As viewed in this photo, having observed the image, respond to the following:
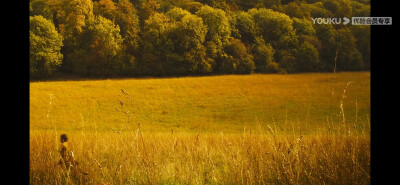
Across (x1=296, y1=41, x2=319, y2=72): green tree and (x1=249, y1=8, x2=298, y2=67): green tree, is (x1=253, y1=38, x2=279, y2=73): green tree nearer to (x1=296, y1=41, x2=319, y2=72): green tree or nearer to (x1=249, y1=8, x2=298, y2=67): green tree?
(x1=249, y1=8, x2=298, y2=67): green tree

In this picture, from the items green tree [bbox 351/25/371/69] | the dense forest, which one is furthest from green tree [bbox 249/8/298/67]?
green tree [bbox 351/25/371/69]

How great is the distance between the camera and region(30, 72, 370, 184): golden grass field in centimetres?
354

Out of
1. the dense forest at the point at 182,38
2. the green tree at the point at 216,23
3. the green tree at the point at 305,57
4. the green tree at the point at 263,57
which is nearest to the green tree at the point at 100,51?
the dense forest at the point at 182,38

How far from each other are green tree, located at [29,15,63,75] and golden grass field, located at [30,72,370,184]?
54 centimetres

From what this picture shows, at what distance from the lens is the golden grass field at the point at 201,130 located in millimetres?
3537

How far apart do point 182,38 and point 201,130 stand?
284cm

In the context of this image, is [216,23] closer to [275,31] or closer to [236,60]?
[236,60]

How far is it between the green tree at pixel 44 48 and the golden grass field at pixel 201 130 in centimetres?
54

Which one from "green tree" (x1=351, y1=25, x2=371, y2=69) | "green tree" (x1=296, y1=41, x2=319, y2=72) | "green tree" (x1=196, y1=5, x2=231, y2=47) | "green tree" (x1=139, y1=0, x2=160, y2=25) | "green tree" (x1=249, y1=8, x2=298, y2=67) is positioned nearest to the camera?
"green tree" (x1=351, y1=25, x2=371, y2=69)

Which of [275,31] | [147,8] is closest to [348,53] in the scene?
[275,31]

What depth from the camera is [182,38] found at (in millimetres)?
8961

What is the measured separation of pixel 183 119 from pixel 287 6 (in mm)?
5013
